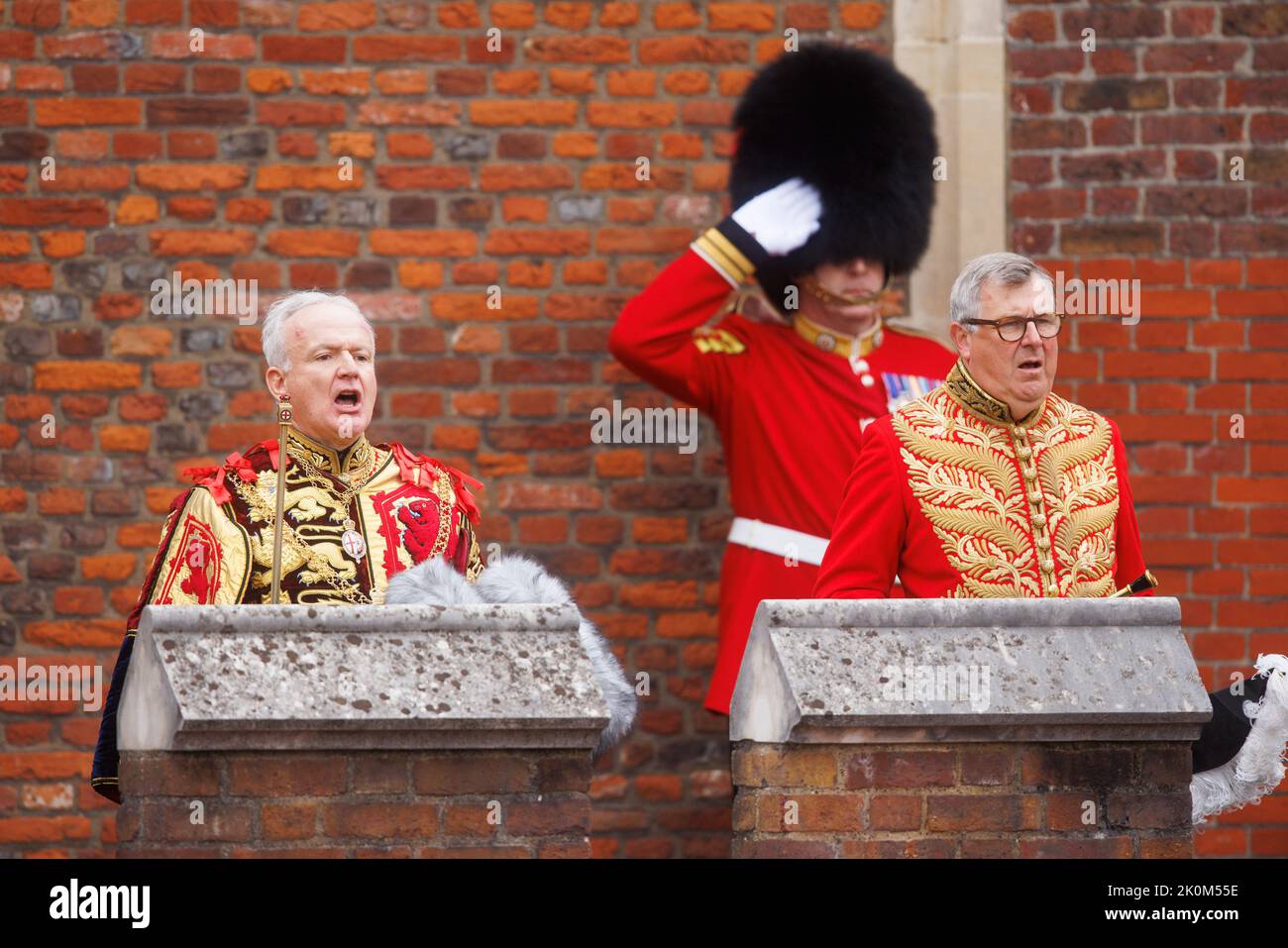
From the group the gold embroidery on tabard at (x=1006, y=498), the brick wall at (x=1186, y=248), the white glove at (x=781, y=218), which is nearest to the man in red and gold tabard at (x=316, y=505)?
the gold embroidery on tabard at (x=1006, y=498)

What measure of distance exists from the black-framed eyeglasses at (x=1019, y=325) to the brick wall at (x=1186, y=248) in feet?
6.23

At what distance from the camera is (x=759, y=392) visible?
18.0 ft

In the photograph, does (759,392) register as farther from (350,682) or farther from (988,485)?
(350,682)

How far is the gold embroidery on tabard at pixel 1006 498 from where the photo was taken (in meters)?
4.17

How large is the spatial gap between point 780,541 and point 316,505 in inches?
61.2

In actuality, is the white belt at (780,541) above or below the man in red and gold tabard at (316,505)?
below

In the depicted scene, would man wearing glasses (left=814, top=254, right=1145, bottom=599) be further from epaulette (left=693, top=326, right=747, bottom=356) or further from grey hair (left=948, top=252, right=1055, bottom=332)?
epaulette (left=693, top=326, right=747, bottom=356)

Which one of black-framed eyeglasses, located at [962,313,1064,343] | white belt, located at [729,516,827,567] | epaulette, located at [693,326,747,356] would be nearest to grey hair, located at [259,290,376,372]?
black-framed eyeglasses, located at [962,313,1064,343]

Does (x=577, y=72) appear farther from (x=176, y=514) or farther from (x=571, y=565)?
(x=176, y=514)

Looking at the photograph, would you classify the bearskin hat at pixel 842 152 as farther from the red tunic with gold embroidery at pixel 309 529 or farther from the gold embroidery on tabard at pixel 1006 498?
the red tunic with gold embroidery at pixel 309 529

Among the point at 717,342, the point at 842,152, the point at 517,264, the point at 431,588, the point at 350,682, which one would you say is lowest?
Result: the point at 350,682

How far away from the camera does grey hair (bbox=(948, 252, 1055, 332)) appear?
416cm

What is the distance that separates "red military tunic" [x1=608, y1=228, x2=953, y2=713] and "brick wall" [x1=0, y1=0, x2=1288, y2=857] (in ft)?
1.59

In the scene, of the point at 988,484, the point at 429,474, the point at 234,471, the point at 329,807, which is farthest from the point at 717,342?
the point at 329,807
